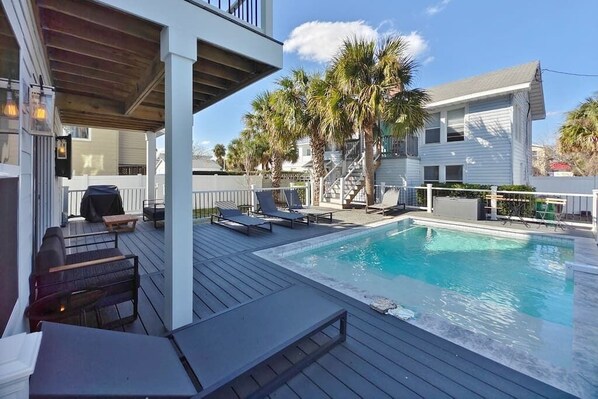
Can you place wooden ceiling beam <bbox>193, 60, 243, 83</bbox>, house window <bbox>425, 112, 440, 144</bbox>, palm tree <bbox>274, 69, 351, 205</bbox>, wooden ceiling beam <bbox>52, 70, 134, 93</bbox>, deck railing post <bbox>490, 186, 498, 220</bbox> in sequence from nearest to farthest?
wooden ceiling beam <bbox>193, 60, 243, 83</bbox>
wooden ceiling beam <bbox>52, 70, 134, 93</bbox>
deck railing post <bbox>490, 186, 498, 220</bbox>
palm tree <bbox>274, 69, 351, 205</bbox>
house window <bbox>425, 112, 440, 144</bbox>

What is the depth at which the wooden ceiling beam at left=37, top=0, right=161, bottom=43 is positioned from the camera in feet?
8.04

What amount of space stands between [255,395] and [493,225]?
8.96 meters

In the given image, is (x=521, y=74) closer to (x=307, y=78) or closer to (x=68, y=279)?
(x=307, y=78)

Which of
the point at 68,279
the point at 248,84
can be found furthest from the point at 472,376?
the point at 248,84

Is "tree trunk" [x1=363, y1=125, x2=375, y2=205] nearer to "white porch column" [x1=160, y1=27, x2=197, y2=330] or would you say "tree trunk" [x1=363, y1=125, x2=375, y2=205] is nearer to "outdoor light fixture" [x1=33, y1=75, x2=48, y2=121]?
"white porch column" [x1=160, y1=27, x2=197, y2=330]

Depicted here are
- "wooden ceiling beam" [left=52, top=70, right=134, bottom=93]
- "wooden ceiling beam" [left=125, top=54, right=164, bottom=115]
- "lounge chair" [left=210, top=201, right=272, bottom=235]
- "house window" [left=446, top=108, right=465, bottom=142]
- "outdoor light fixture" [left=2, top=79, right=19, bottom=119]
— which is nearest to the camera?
"outdoor light fixture" [left=2, top=79, right=19, bottom=119]

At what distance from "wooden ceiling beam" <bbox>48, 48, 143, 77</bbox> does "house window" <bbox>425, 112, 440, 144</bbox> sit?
44.0 ft

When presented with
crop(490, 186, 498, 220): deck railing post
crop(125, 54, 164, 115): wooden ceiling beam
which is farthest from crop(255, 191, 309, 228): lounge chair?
crop(490, 186, 498, 220): deck railing post

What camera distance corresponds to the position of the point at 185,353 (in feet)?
6.81

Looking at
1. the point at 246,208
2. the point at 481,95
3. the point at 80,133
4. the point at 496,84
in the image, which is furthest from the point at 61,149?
the point at 496,84

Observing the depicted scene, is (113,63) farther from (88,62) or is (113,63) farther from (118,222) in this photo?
(118,222)

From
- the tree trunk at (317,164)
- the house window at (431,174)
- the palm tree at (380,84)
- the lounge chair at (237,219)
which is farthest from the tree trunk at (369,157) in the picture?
the lounge chair at (237,219)

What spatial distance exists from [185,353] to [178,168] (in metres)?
1.58

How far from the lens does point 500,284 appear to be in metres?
4.80
